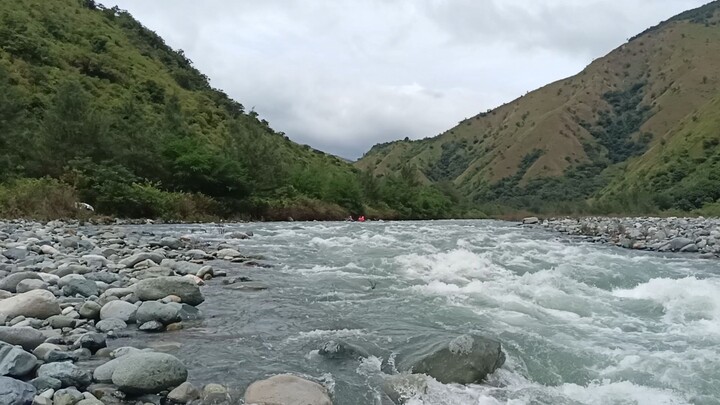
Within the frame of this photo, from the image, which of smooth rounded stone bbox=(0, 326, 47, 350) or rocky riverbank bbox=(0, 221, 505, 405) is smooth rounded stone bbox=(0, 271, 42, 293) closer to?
rocky riverbank bbox=(0, 221, 505, 405)

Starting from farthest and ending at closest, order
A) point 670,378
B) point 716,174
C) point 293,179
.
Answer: point 716,174 < point 293,179 < point 670,378

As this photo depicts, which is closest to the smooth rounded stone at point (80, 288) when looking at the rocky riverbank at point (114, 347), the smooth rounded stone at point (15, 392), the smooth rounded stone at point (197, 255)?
the rocky riverbank at point (114, 347)

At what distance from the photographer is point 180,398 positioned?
16.9ft

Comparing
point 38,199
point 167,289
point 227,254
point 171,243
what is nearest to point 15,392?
point 167,289

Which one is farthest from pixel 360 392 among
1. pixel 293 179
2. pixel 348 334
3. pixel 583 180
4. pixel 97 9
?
pixel 583 180

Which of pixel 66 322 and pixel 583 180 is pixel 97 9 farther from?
A: pixel 583 180

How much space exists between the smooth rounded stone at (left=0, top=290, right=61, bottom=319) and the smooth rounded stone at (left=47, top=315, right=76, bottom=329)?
0.71ft

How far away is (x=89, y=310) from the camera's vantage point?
24.7 ft

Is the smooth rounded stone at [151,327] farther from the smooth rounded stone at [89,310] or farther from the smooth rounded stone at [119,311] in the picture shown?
the smooth rounded stone at [89,310]

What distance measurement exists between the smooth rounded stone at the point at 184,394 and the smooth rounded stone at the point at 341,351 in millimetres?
2017

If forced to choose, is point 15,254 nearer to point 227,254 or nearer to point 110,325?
point 227,254

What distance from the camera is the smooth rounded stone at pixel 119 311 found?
24.7ft

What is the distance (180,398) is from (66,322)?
2948mm

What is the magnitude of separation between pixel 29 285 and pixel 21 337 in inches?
117
